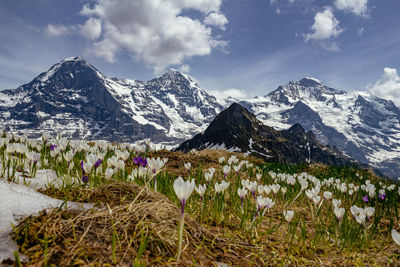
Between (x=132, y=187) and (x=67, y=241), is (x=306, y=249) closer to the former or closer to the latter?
(x=132, y=187)

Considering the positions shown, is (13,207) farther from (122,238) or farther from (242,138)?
(242,138)

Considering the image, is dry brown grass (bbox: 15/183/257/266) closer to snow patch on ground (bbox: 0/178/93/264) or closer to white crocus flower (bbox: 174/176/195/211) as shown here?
snow patch on ground (bbox: 0/178/93/264)

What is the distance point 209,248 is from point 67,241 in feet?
4.28

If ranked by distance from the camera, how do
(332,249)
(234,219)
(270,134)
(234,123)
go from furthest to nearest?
(270,134)
(234,123)
(234,219)
(332,249)

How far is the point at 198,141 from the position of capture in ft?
561

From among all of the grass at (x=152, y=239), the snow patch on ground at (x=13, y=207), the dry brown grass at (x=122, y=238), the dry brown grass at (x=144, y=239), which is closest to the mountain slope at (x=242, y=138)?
the grass at (x=152, y=239)

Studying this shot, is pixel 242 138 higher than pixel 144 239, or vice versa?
pixel 242 138

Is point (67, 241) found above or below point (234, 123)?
below

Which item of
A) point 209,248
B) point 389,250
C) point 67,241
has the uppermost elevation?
point 67,241

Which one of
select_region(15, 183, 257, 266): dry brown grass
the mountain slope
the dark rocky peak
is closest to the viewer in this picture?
select_region(15, 183, 257, 266): dry brown grass

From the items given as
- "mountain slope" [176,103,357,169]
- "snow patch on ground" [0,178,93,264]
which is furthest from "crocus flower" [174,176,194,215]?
"mountain slope" [176,103,357,169]

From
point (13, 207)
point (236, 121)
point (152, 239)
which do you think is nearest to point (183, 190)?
point (152, 239)

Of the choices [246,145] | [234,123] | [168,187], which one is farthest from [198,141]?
[168,187]

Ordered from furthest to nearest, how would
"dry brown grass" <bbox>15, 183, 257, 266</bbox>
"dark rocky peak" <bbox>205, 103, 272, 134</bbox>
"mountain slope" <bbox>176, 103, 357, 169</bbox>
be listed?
"dark rocky peak" <bbox>205, 103, 272, 134</bbox> < "mountain slope" <bbox>176, 103, 357, 169</bbox> < "dry brown grass" <bbox>15, 183, 257, 266</bbox>
